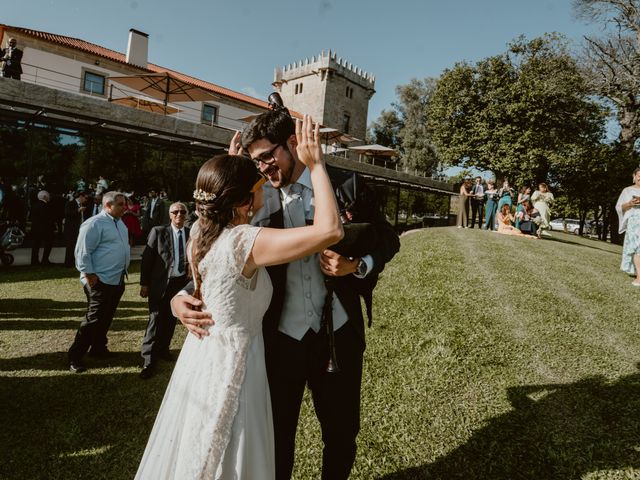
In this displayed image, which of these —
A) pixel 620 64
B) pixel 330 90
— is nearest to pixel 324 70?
pixel 330 90

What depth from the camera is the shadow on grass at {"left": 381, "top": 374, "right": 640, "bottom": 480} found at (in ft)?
9.33

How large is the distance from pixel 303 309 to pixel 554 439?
2.65 m

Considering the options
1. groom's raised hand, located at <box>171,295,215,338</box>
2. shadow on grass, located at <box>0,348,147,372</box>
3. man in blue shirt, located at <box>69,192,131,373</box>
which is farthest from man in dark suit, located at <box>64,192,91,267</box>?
groom's raised hand, located at <box>171,295,215,338</box>

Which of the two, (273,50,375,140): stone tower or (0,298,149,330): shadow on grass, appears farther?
(273,50,375,140): stone tower

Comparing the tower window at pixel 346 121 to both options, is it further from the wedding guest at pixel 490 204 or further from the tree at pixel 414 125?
the wedding guest at pixel 490 204

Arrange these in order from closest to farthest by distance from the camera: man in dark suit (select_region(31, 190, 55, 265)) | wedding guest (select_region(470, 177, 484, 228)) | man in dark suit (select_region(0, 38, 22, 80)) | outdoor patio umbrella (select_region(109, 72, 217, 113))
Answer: man in dark suit (select_region(31, 190, 55, 265))
man in dark suit (select_region(0, 38, 22, 80))
outdoor patio umbrella (select_region(109, 72, 217, 113))
wedding guest (select_region(470, 177, 484, 228))

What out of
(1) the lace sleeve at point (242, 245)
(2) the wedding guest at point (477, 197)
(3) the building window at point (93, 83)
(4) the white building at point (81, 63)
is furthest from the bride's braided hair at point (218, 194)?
(3) the building window at point (93, 83)

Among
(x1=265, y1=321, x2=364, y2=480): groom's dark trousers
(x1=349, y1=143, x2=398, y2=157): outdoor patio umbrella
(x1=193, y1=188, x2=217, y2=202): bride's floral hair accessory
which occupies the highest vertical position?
(x1=349, y1=143, x2=398, y2=157): outdoor patio umbrella

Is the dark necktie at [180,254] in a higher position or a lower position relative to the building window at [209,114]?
lower

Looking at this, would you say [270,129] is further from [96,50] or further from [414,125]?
[414,125]

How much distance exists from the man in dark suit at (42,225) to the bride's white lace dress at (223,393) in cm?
1088

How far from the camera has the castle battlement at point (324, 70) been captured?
139ft

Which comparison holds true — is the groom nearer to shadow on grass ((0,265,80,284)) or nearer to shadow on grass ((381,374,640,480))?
shadow on grass ((381,374,640,480))

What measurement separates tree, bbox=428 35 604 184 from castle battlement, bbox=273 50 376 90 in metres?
19.0
